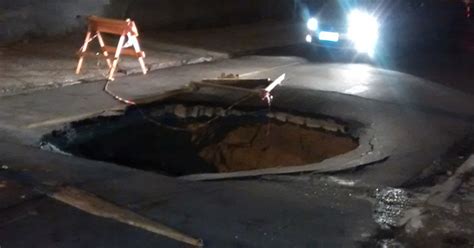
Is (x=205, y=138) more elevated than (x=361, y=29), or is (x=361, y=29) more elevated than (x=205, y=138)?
(x=361, y=29)

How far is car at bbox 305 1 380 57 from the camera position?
1733cm

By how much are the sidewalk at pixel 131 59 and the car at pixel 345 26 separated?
1928 millimetres

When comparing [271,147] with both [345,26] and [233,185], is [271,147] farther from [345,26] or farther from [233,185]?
[345,26]

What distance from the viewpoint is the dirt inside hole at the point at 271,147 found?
10094mm

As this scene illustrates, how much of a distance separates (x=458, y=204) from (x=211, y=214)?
249 cm

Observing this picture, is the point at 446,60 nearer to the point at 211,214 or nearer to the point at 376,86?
the point at 376,86

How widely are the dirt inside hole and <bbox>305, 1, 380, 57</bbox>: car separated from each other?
7.19m

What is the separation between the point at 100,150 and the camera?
9570mm

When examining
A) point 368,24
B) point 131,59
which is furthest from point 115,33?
point 368,24

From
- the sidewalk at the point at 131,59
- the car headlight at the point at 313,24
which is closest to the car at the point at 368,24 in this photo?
the car headlight at the point at 313,24

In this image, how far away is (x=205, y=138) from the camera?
34.9 ft

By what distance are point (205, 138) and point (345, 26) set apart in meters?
7.83

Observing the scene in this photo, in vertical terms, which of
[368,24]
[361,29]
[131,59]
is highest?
[368,24]

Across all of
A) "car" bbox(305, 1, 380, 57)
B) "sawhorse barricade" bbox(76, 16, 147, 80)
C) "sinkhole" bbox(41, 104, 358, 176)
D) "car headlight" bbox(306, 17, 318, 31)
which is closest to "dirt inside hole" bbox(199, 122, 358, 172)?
"sinkhole" bbox(41, 104, 358, 176)
